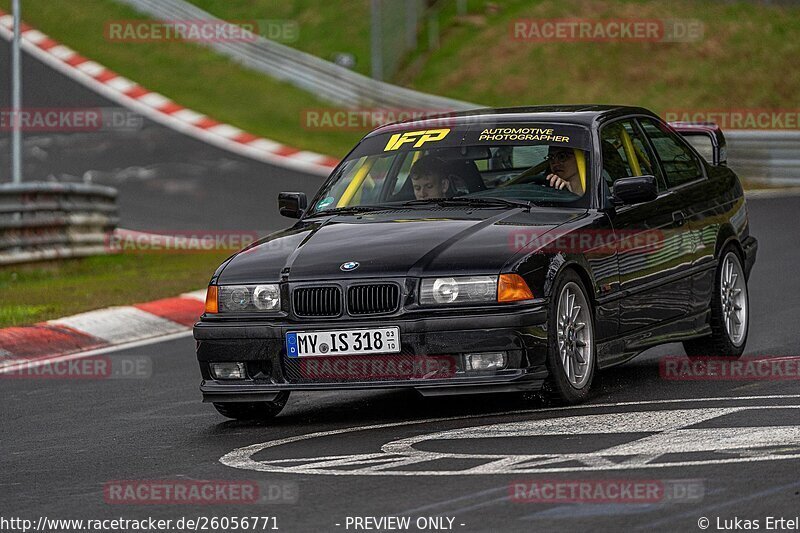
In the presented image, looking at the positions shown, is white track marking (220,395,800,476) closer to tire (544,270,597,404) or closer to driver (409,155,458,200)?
tire (544,270,597,404)

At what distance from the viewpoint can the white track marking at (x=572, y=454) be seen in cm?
599

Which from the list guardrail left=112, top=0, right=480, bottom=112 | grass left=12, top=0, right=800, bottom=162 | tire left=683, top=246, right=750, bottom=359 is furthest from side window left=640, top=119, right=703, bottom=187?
grass left=12, top=0, right=800, bottom=162

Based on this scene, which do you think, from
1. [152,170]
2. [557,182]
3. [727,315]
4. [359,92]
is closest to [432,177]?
[557,182]

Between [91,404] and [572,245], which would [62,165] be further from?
[572,245]

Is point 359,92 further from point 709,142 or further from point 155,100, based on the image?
point 709,142

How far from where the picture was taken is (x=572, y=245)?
7.65 m

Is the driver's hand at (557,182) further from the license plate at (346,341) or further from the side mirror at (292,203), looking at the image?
the license plate at (346,341)

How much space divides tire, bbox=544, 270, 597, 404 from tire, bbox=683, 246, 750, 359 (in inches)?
64.6

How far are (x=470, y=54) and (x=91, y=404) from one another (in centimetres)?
2446

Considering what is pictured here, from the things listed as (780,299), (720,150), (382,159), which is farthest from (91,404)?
(780,299)

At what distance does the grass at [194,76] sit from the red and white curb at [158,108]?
1.16 feet

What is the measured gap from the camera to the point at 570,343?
24.8 feet

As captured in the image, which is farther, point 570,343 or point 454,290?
point 570,343

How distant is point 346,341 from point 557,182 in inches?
67.8
